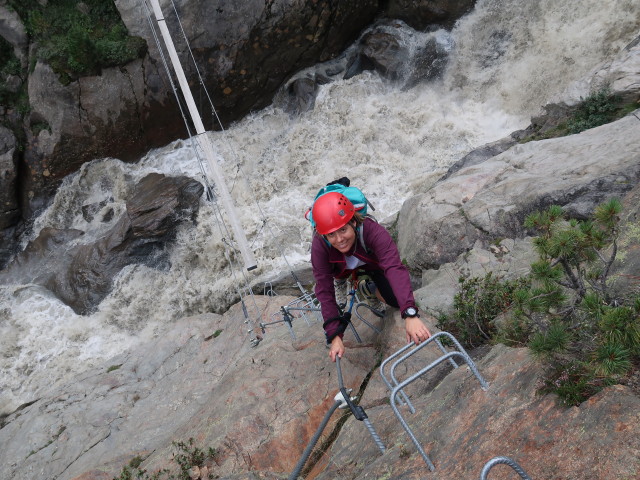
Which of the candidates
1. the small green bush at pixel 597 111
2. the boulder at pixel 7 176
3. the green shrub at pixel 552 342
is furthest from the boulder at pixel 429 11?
the green shrub at pixel 552 342

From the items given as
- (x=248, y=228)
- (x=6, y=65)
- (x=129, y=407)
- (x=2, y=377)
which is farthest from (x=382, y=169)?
(x=6, y=65)

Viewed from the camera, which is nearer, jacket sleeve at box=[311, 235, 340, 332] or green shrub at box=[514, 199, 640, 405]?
green shrub at box=[514, 199, 640, 405]

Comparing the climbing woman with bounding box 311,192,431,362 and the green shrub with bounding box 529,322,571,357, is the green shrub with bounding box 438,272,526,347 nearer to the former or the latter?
the climbing woman with bounding box 311,192,431,362

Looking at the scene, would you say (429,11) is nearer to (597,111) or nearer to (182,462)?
(597,111)

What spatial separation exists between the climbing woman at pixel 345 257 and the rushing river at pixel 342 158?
7372 mm

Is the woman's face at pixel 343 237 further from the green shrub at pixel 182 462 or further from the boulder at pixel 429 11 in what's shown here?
the boulder at pixel 429 11

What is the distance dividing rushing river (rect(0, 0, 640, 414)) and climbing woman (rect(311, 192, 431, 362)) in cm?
737

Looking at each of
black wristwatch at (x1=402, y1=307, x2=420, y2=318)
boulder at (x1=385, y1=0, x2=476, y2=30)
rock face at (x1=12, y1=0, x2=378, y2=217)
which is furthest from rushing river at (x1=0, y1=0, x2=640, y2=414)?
black wristwatch at (x1=402, y1=307, x2=420, y2=318)

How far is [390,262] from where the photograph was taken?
3611 mm

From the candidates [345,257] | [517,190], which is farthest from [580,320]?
[517,190]

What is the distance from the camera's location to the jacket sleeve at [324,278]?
3746 mm

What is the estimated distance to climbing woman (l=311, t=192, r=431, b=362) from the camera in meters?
3.41

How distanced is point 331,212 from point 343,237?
235 millimetres

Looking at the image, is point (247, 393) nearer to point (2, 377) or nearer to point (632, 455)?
point (632, 455)
